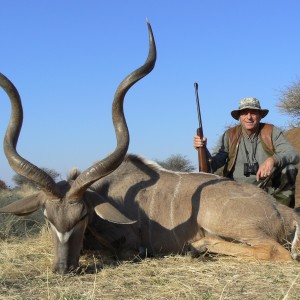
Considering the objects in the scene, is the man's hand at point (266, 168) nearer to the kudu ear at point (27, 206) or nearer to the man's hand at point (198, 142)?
the man's hand at point (198, 142)

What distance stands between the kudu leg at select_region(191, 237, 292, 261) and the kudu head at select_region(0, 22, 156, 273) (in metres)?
0.77

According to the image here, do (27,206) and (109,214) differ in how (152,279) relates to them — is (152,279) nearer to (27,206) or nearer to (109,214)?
(109,214)

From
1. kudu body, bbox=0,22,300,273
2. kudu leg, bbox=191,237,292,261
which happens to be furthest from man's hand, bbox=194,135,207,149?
kudu leg, bbox=191,237,292,261

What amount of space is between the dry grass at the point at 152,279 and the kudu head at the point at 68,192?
0.21 metres

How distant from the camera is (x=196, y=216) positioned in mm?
4402

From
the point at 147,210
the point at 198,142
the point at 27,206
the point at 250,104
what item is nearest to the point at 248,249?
the point at 147,210

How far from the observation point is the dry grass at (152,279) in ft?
9.78

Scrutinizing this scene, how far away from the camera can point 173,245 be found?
174 inches

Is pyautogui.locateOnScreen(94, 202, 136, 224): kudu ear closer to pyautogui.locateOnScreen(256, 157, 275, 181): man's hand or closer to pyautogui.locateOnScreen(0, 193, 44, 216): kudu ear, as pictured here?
pyautogui.locateOnScreen(0, 193, 44, 216): kudu ear

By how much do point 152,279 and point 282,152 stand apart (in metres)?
2.66

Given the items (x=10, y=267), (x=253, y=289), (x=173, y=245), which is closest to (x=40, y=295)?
(x=10, y=267)

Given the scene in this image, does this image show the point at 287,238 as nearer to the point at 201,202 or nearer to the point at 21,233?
the point at 201,202

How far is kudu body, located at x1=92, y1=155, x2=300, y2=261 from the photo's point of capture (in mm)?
4242

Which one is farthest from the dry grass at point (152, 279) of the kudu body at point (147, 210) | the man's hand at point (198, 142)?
the man's hand at point (198, 142)
